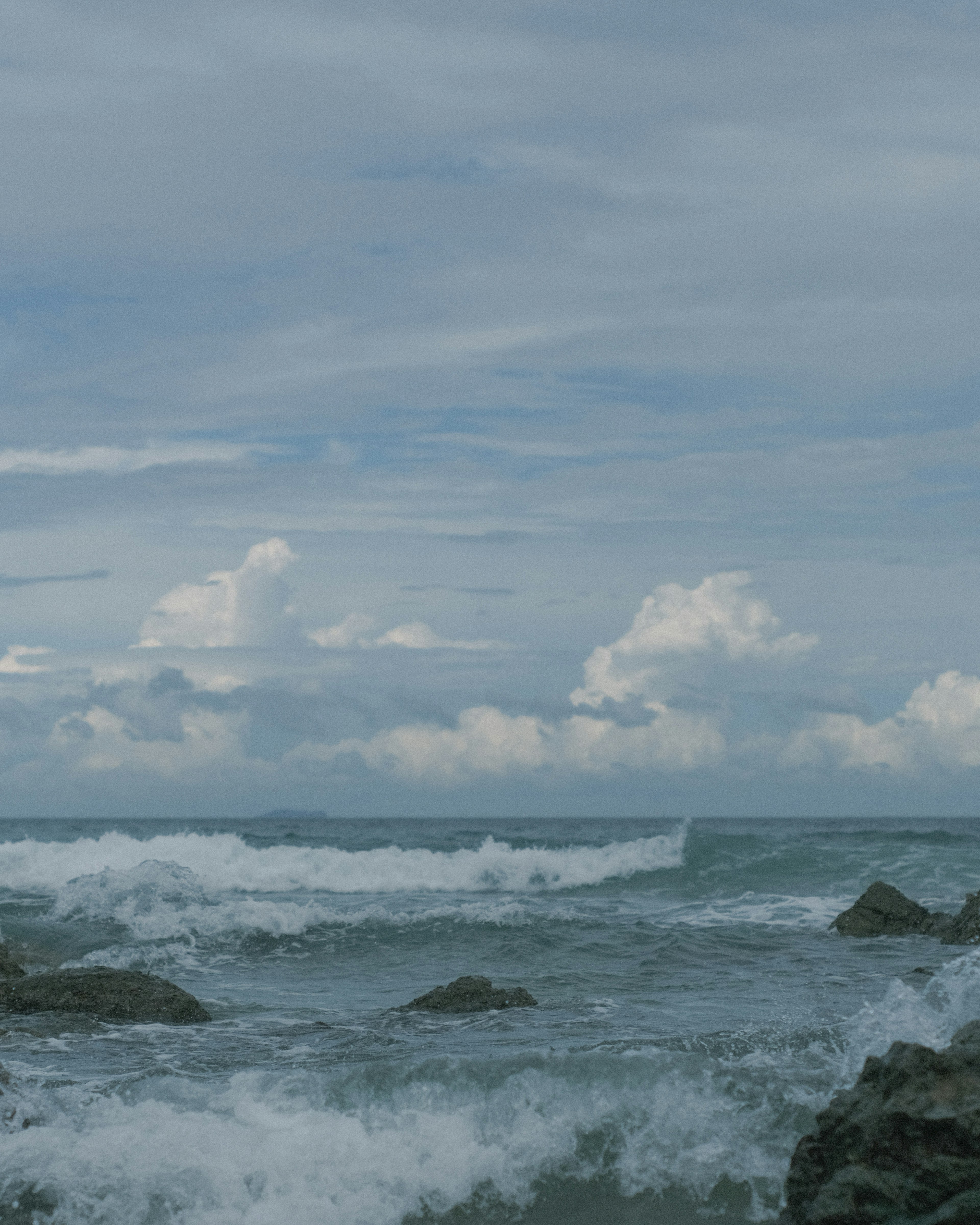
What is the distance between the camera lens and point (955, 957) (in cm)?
1501

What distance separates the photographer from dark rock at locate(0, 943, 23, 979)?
41.4ft

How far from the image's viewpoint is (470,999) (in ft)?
39.1

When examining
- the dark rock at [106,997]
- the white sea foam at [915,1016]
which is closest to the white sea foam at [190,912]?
the dark rock at [106,997]

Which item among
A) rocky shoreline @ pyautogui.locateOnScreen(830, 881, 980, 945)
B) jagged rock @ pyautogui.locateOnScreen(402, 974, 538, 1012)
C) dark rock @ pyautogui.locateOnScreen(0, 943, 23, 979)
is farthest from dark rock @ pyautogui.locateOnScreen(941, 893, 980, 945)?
dark rock @ pyautogui.locateOnScreen(0, 943, 23, 979)

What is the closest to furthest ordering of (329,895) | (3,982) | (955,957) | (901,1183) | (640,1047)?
1. (901,1183)
2. (640,1047)
3. (3,982)
4. (955,957)
5. (329,895)

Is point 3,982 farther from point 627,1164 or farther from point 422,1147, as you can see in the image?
point 627,1164

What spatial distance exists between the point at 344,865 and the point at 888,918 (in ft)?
59.7

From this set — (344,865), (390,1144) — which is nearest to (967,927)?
(390,1144)

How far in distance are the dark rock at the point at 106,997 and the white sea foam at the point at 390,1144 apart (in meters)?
3.21

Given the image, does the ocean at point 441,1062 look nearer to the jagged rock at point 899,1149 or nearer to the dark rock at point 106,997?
the dark rock at point 106,997

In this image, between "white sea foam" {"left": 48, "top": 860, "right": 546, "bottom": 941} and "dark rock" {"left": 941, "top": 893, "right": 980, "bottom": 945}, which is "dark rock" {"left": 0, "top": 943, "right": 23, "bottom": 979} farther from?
"dark rock" {"left": 941, "top": 893, "right": 980, "bottom": 945}

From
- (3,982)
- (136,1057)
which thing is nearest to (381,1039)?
(136,1057)

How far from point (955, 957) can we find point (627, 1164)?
9.14 metres

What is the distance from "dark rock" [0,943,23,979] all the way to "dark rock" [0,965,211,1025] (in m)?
0.53
